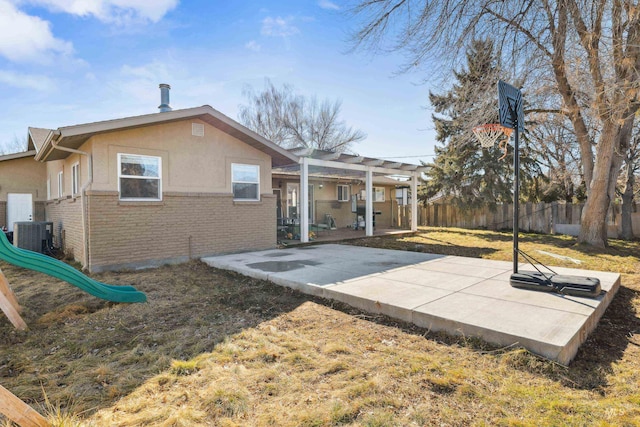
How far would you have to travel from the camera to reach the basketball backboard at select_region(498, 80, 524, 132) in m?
5.03

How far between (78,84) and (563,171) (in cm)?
2265

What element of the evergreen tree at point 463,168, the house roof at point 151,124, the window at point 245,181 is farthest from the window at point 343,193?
the window at point 245,181

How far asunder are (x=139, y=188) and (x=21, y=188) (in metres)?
8.16

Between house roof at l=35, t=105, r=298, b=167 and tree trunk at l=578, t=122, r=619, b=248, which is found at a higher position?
house roof at l=35, t=105, r=298, b=167

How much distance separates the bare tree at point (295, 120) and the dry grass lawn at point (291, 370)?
2393cm

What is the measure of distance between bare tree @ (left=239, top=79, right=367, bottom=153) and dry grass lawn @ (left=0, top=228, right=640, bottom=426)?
23.9 metres

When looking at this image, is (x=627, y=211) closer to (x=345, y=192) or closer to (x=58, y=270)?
(x=345, y=192)

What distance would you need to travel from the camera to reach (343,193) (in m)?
18.3

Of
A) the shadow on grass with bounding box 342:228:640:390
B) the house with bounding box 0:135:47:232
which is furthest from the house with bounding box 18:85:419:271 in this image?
the shadow on grass with bounding box 342:228:640:390

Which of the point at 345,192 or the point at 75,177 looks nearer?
the point at 75,177

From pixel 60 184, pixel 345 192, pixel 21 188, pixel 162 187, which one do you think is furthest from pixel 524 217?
pixel 21 188

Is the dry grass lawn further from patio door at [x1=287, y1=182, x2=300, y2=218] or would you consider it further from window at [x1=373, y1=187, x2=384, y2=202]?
window at [x1=373, y1=187, x2=384, y2=202]

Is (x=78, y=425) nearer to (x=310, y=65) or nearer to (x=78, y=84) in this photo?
(x=310, y=65)

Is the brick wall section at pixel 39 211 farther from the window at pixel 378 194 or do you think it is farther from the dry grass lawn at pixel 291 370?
the window at pixel 378 194
